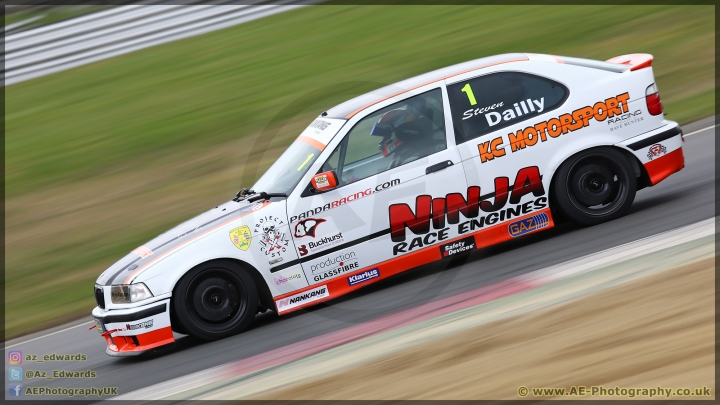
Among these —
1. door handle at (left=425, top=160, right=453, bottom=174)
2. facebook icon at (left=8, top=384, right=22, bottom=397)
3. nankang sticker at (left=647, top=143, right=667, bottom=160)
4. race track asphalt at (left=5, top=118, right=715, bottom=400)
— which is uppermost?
door handle at (left=425, top=160, right=453, bottom=174)

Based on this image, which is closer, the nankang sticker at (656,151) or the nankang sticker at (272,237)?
the nankang sticker at (272,237)

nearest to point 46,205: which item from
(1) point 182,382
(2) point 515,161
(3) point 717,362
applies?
(1) point 182,382

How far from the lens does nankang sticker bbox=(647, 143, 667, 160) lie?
6.94 m

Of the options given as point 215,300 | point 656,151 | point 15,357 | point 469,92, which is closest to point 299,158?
point 215,300

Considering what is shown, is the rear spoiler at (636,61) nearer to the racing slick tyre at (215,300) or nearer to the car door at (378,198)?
the car door at (378,198)

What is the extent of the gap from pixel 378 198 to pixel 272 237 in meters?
0.96

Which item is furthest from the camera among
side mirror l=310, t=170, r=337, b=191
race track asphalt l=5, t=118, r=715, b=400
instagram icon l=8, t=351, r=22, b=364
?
instagram icon l=8, t=351, r=22, b=364

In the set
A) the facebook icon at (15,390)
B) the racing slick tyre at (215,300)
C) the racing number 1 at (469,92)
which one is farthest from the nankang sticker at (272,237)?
the facebook icon at (15,390)

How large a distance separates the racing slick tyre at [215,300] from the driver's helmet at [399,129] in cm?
164

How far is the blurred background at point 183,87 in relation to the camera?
10.7 metres

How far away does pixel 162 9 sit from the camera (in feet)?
63.6

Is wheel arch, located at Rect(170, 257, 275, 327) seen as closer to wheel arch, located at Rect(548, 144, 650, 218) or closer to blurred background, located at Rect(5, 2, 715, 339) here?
blurred background, located at Rect(5, 2, 715, 339)

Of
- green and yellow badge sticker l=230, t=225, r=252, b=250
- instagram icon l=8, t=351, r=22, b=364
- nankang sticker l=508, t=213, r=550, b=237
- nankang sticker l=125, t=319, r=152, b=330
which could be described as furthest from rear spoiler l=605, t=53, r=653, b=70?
instagram icon l=8, t=351, r=22, b=364

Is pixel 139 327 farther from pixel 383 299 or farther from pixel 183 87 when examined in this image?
pixel 183 87
